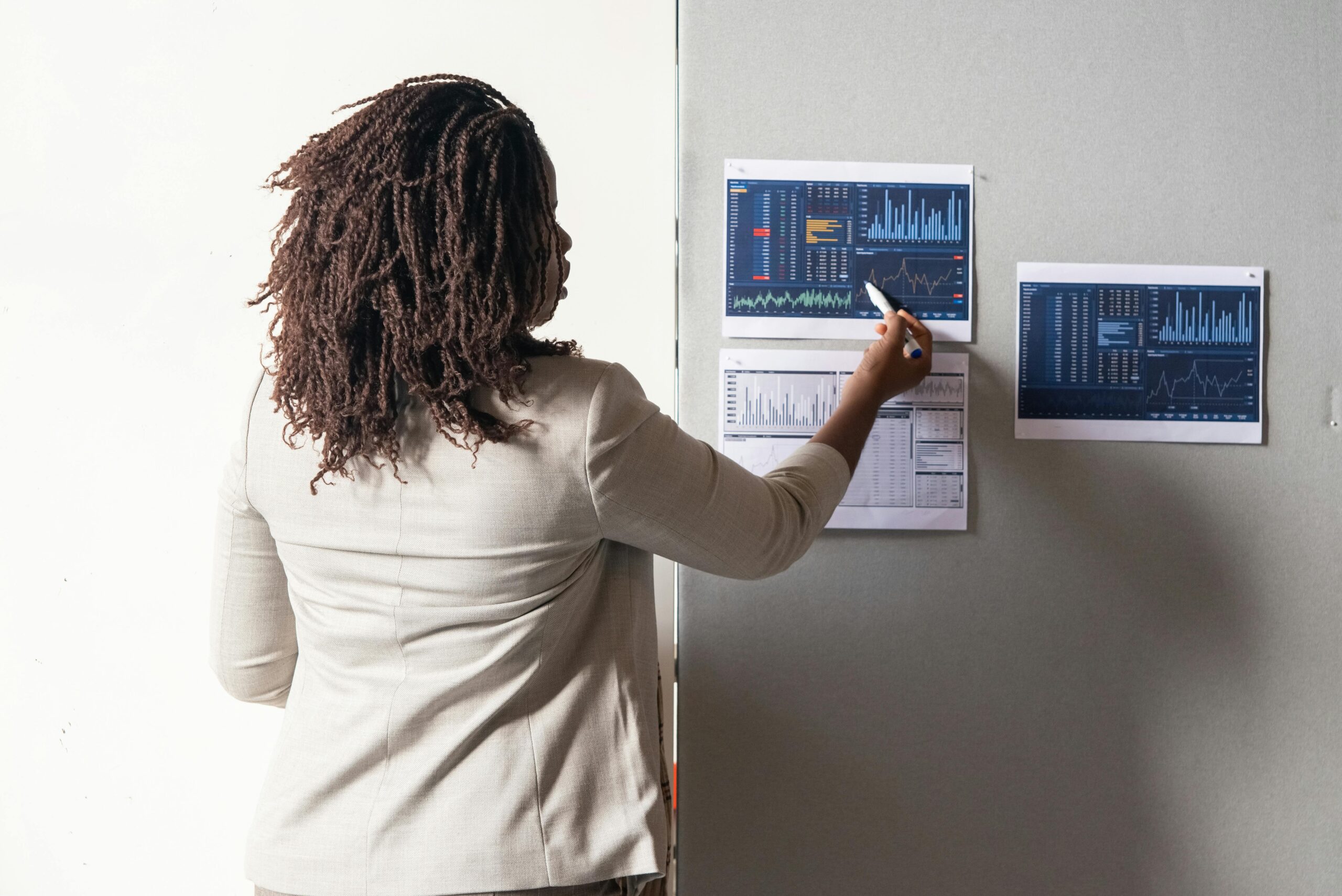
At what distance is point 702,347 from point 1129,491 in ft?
2.38

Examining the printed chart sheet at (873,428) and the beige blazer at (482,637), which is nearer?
the beige blazer at (482,637)

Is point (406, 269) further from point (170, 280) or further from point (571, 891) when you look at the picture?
point (170, 280)

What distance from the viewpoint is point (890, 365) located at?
125cm

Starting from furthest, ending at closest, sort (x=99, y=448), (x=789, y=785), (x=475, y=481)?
(x=99, y=448) → (x=789, y=785) → (x=475, y=481)

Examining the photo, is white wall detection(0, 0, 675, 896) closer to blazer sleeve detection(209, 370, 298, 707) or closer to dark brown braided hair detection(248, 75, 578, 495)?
blazer sleeve detection(209, 370, 298, 707)

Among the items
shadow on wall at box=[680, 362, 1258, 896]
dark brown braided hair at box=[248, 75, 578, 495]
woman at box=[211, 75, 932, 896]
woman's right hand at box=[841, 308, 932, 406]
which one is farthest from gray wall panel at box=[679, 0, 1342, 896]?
dark brown braided hair at box=[248, 75, 578, 495]

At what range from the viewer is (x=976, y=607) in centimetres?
138

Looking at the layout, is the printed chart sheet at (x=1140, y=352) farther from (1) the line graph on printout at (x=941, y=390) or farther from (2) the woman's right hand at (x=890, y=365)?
(2) the woman's right hand at (x=890, y=365)

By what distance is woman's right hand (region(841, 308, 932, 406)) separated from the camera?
1204mm

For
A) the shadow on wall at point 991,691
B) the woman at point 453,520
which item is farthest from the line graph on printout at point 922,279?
the woman at point 453,520

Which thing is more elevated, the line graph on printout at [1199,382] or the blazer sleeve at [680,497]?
the line graph on printout at [1199,382]

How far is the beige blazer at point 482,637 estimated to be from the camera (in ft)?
2.72

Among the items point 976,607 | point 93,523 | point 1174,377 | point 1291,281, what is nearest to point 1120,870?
point 976,607

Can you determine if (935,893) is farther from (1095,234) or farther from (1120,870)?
(1095,234)
